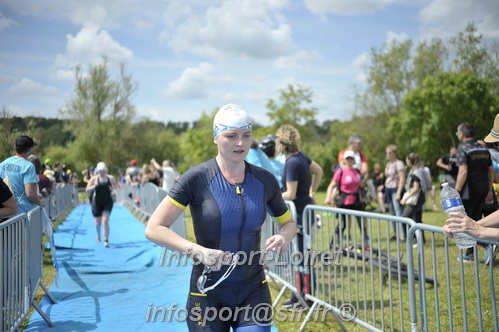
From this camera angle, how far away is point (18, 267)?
4.73 meters

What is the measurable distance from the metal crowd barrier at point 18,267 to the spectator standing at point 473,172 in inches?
232

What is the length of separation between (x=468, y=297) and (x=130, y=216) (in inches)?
585

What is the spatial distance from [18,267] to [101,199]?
19.2 ft

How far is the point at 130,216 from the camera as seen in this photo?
18359 millimetres

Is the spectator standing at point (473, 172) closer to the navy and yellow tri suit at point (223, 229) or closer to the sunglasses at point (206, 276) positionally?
the navy and yellow tri suit at point (223, 229)

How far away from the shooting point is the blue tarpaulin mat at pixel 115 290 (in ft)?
17.3

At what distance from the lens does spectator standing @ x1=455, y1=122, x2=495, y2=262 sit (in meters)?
6.57

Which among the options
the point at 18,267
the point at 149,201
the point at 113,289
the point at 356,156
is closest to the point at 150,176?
the point at 149,201

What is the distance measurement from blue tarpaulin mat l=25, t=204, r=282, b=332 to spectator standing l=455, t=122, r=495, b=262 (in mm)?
4422

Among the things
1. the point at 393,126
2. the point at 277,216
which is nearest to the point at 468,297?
the point at 277,216

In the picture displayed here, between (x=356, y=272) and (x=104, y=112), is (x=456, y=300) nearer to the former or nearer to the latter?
(x=356, y=272)

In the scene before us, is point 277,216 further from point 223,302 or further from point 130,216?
point 130,216

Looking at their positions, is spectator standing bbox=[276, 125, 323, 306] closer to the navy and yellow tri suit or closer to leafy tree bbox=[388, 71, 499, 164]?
the navy and yellow tri suit

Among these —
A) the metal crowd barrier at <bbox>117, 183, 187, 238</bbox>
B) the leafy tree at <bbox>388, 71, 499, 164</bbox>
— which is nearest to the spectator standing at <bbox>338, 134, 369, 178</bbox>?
the metal crowd barrier at <bbox>117, 183, 187, 238</bbox>
